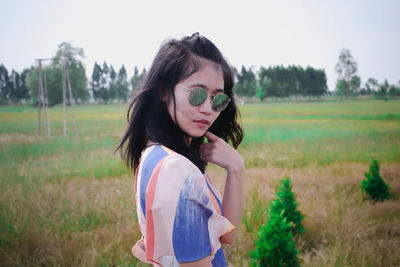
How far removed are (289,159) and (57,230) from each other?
3.49m

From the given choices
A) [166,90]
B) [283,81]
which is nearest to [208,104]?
[166,90]

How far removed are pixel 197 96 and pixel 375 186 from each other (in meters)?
3.11

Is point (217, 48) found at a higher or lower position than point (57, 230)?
higher

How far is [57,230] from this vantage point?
2.45 metres

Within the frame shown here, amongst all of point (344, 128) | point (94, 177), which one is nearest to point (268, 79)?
point (344, 128)

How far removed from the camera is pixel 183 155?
91 centimetres

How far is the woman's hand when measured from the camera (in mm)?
1044

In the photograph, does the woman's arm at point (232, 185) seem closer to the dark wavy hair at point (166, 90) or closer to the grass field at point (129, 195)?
the dark wavy hair at point (166, 90)

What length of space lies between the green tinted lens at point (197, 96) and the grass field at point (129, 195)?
637mm

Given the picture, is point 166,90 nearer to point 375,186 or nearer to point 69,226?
point 69,226

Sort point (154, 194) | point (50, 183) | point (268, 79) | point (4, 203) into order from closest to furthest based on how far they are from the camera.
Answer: point (154, 194), point (4, 203), point (50, 183), point (268, 79)

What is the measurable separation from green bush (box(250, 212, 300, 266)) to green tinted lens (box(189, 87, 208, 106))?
133 centimetres

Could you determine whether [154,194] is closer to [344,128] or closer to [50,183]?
[50,183]

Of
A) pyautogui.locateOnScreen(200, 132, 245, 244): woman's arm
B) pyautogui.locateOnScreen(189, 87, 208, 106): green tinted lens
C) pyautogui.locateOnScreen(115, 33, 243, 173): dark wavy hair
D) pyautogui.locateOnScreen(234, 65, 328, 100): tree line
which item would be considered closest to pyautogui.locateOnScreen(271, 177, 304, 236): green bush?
pyautogui.locateOnScreen(200, 132, 245, 244): woman's arm
